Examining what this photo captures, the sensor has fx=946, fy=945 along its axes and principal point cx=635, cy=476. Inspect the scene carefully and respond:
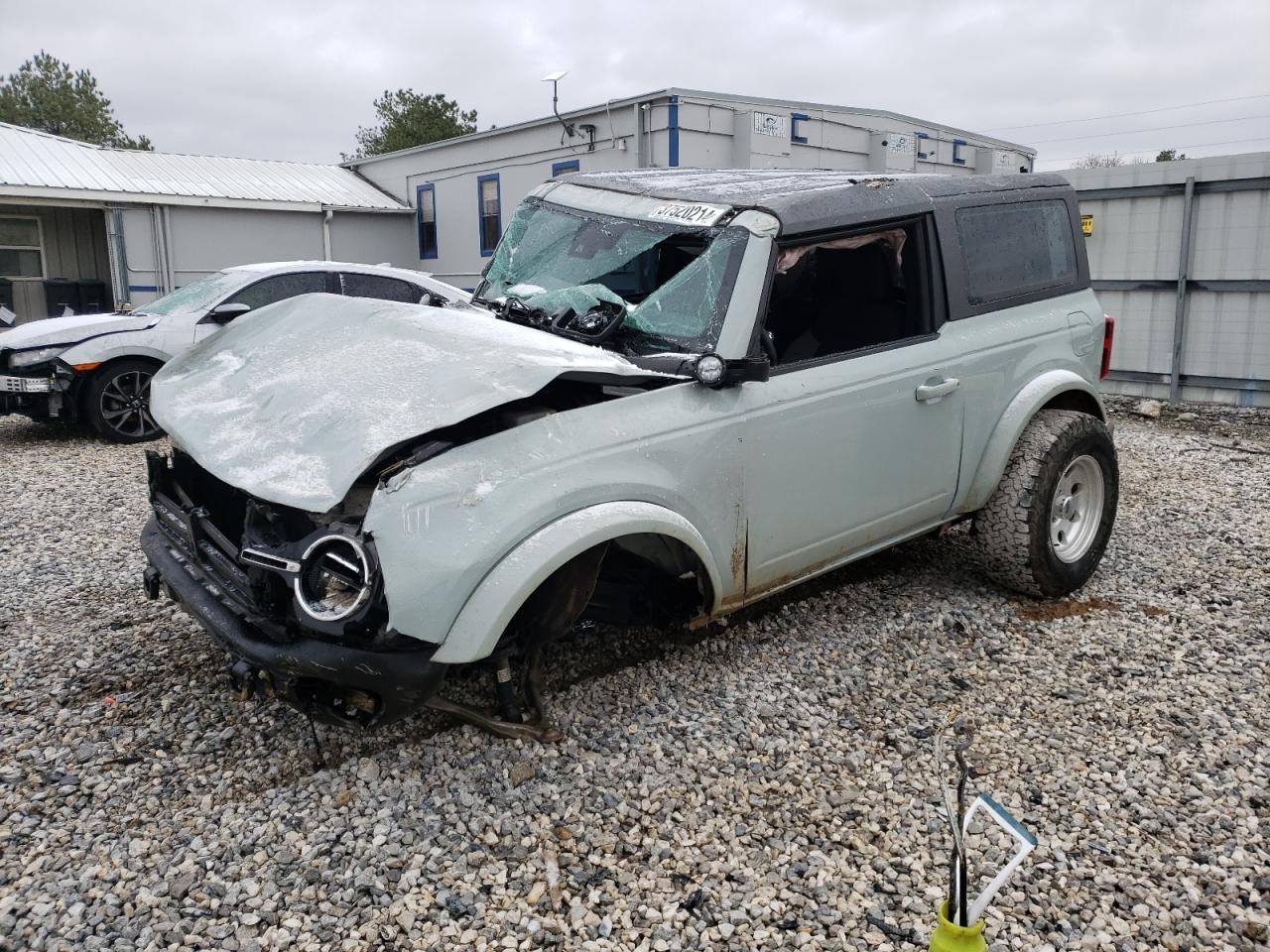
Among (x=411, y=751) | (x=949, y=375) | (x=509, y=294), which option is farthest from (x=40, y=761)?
(x=949, y=375)

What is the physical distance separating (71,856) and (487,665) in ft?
4.24

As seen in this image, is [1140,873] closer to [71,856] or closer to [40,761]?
[71,856]

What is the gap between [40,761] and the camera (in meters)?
3.22

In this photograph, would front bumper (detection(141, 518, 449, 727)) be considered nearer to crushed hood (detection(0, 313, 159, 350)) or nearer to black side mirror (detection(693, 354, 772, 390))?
black side mirror (detection(693, 354, 772, 390))

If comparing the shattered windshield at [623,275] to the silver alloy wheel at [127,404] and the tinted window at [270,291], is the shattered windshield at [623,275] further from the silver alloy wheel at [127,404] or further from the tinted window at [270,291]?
the silver alloy wheel at [127,404]

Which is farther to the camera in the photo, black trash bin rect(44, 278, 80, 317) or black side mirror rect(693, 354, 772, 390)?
black trash bin rect(44, 278, 80, 317)

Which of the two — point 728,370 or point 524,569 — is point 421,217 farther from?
point 524,569

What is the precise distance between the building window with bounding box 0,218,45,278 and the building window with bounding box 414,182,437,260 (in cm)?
703

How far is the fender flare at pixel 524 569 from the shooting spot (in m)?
2.69

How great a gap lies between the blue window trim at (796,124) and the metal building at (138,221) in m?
9.33

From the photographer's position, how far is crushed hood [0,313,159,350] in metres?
8.08

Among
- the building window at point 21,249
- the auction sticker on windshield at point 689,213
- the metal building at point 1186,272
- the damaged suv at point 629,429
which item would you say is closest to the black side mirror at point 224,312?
the damaged suv at point 629,429

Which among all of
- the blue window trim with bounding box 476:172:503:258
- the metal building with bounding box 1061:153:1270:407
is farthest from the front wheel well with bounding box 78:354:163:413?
the metal building with bounding box 1061:153:1270:407

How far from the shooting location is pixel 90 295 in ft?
57.4
